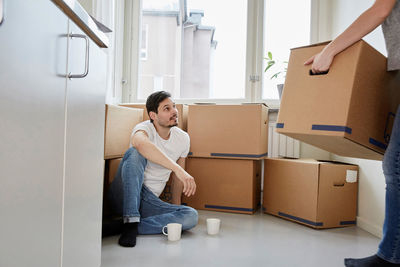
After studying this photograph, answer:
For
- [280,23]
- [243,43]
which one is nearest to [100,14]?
[243,43]

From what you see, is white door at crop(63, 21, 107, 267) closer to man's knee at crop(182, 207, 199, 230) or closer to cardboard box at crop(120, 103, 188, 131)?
man's knee at crop(182, 207, 199, 230)

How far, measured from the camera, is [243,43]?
295cm

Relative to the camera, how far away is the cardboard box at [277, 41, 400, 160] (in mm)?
1068

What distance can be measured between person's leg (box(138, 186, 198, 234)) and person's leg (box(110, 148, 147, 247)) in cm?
8

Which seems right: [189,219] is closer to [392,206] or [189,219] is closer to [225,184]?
[225,184]

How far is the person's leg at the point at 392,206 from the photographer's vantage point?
3.08 feet

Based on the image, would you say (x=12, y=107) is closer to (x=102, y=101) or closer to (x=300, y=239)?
(x=102, y=101)

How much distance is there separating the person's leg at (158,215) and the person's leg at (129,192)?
8 cm

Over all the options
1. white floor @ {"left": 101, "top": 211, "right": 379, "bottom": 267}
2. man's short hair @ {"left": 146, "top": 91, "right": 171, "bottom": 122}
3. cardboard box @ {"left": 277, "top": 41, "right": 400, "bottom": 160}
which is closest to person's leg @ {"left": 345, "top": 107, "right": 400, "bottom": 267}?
cardboard box @ {"left": 277, "top": 41, "right": 400, "bottom": 160}

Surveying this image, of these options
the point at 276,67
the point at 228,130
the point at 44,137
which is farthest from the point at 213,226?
the point at 276,67

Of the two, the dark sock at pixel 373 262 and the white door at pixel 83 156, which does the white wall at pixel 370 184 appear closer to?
the dark sock at pixel 373 262

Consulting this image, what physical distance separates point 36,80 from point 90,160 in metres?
0.42

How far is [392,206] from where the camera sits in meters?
0.96

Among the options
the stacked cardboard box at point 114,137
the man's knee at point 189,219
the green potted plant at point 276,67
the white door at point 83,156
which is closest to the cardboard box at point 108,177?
the stacked cardboard box at point 114,137
